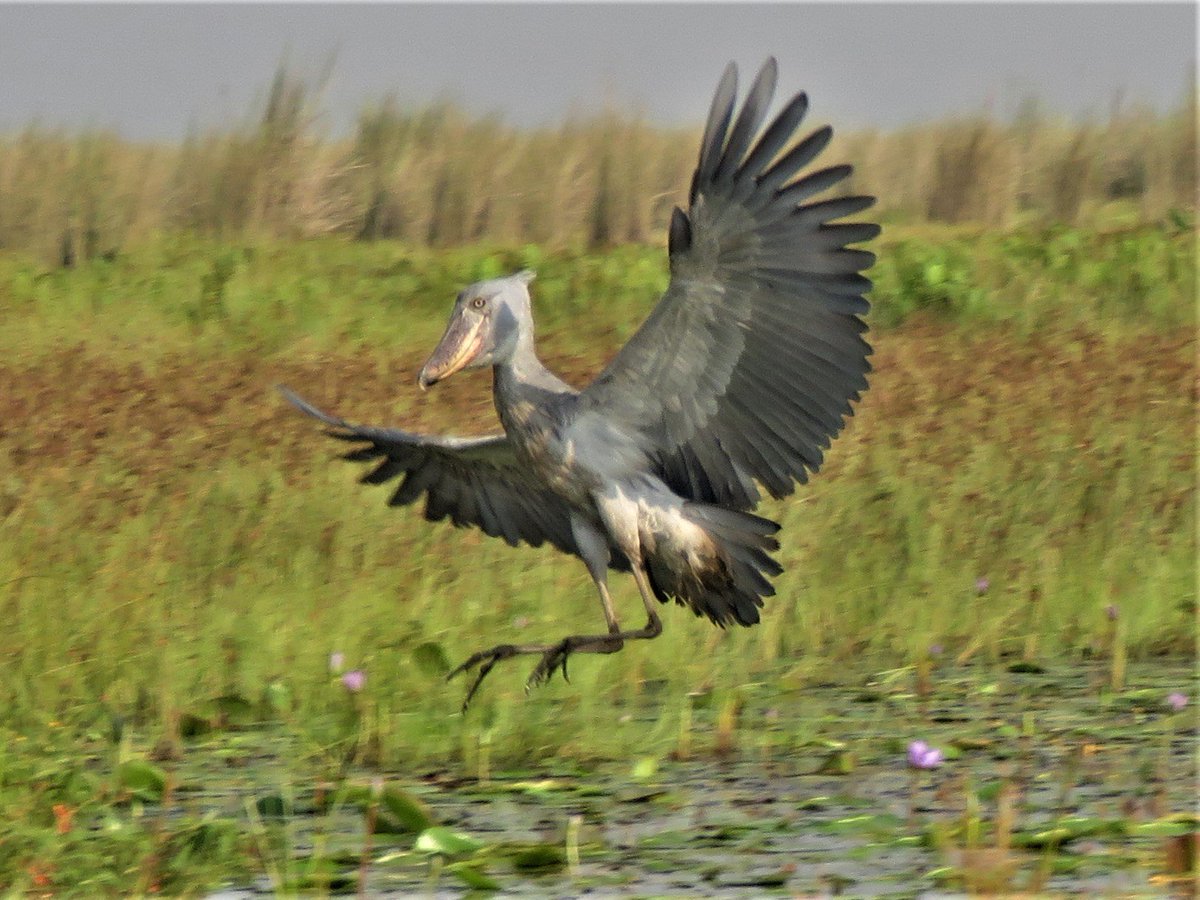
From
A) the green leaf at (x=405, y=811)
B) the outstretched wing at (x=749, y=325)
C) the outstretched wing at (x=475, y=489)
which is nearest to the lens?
the green leaf at (x=405, y=811)

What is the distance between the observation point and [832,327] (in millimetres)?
4465

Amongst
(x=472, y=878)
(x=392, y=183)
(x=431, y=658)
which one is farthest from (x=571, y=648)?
(x=392, y=183)

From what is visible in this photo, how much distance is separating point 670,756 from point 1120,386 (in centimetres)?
376

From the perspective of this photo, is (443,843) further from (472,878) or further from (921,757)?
(921,757)

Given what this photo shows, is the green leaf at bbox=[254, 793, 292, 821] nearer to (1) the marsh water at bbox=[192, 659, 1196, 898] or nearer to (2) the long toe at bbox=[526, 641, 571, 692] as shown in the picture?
(1) the marsh water at bbox=[192, 659, 1196, 898]

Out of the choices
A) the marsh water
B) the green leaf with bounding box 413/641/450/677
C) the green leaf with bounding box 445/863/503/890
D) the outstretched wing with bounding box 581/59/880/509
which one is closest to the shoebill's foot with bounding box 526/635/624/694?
the marsh water

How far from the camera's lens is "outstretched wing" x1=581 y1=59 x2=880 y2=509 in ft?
14.0

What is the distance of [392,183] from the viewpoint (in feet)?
46.8

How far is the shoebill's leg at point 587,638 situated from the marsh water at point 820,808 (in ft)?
0.89

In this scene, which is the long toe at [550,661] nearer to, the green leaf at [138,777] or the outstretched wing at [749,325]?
the outstretched wing at [749,325]

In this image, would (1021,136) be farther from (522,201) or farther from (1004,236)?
(522,201)

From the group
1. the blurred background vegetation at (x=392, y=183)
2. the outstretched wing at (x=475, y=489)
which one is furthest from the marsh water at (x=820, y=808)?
the blurred background vegetation at (x=392, y=183)

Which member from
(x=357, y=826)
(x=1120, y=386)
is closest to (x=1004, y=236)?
(x=1120, y=386)

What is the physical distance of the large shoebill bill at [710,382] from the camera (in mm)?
4293
